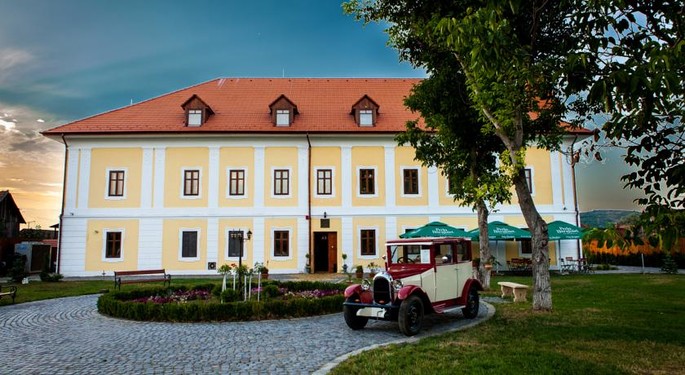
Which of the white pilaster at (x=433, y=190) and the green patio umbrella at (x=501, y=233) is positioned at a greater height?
the white pilaster at (x=433, y=190)

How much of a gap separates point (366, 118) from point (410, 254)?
1811 centimetres

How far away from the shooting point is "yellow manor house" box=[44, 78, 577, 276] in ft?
83.7

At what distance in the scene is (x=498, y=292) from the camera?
15.5 m

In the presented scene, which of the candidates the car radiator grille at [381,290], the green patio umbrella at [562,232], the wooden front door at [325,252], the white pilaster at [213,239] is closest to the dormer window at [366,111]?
the wooden front door at [325,252]

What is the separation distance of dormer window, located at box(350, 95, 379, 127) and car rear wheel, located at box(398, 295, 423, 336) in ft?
63.0

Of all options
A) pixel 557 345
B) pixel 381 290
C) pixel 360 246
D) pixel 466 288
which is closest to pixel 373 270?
pixel 466 288

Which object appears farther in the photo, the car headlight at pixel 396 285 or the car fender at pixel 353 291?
the car fender at pixel 353 291

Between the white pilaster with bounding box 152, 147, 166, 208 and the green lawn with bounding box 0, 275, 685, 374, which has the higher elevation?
the white pilaster with bounding box 152, 147, 166, 208

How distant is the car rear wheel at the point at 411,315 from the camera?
850cm

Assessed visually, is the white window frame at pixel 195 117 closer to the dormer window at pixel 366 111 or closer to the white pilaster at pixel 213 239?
the white pilaster at pixel 213 239

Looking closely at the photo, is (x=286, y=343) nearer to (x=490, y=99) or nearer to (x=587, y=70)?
(x=587, y=70)

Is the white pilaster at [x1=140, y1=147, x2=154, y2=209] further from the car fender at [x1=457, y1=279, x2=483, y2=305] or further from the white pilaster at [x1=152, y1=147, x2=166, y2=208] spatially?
the car fender at [x1=457, y1=279, x2=483, y2=305]

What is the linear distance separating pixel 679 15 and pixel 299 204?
22021 millimetres

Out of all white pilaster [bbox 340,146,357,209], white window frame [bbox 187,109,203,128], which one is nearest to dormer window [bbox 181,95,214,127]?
white window frame [bbox 187,109,203,128]
